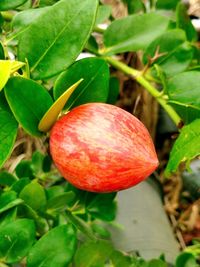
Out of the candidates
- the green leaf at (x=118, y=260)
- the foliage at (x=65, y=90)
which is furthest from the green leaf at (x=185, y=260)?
the green leaf at (x=118, y=260)

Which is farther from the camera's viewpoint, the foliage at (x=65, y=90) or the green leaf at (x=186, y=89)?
the green leaf at (x=186, y=89)

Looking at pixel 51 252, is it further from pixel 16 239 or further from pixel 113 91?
pixel 113 91

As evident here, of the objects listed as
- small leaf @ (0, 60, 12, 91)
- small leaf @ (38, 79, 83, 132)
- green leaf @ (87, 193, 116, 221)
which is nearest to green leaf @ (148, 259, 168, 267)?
green leaf @ (87, 193, 116, 221)

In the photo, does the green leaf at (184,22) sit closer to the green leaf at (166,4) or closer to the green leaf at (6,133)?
the green leaf at (166,4)

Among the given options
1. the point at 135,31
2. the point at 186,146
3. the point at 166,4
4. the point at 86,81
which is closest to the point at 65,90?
the point at 86,81

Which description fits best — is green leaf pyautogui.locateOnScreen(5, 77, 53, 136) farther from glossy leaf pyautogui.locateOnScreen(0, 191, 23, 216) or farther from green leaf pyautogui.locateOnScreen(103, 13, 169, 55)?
green leaf pyautogui.locateOnScreen(103, 13, 169, 55)

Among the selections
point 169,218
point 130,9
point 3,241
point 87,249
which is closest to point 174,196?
point 169,218
